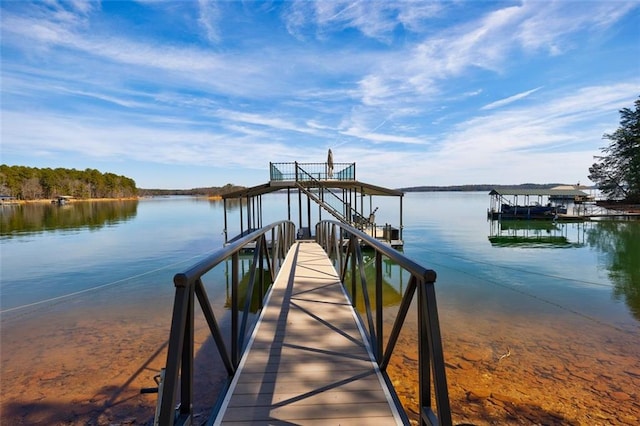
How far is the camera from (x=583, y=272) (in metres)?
12.9

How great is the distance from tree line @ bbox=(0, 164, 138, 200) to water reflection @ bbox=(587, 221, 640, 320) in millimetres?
108886

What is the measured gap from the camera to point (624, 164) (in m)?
44.6

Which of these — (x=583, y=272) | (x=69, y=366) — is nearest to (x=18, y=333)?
(x=69, y=366)

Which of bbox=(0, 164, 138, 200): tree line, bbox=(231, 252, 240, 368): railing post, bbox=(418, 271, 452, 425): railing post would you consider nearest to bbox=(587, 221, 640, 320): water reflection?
bbox=(418, 271, 452, 425): railing post

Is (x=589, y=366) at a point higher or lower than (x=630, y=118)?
lower

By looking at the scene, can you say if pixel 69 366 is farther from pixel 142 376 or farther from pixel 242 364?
pixel 242 364

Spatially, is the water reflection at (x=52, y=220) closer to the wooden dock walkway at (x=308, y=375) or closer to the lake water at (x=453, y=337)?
the lake water at (x=453, y=337)

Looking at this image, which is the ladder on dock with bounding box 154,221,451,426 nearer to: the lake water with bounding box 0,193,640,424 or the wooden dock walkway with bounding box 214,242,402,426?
the wooden dock walkway with bounding box 214,242,402,426

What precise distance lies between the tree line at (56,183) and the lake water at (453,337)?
3584 inches

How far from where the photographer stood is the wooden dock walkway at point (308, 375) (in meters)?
2.28

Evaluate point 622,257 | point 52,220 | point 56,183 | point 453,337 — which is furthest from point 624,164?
point 56,183

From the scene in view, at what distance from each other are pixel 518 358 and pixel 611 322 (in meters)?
3.59

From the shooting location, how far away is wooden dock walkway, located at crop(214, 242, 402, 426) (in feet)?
7.49

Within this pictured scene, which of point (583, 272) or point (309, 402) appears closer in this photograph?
point (309, 402)
